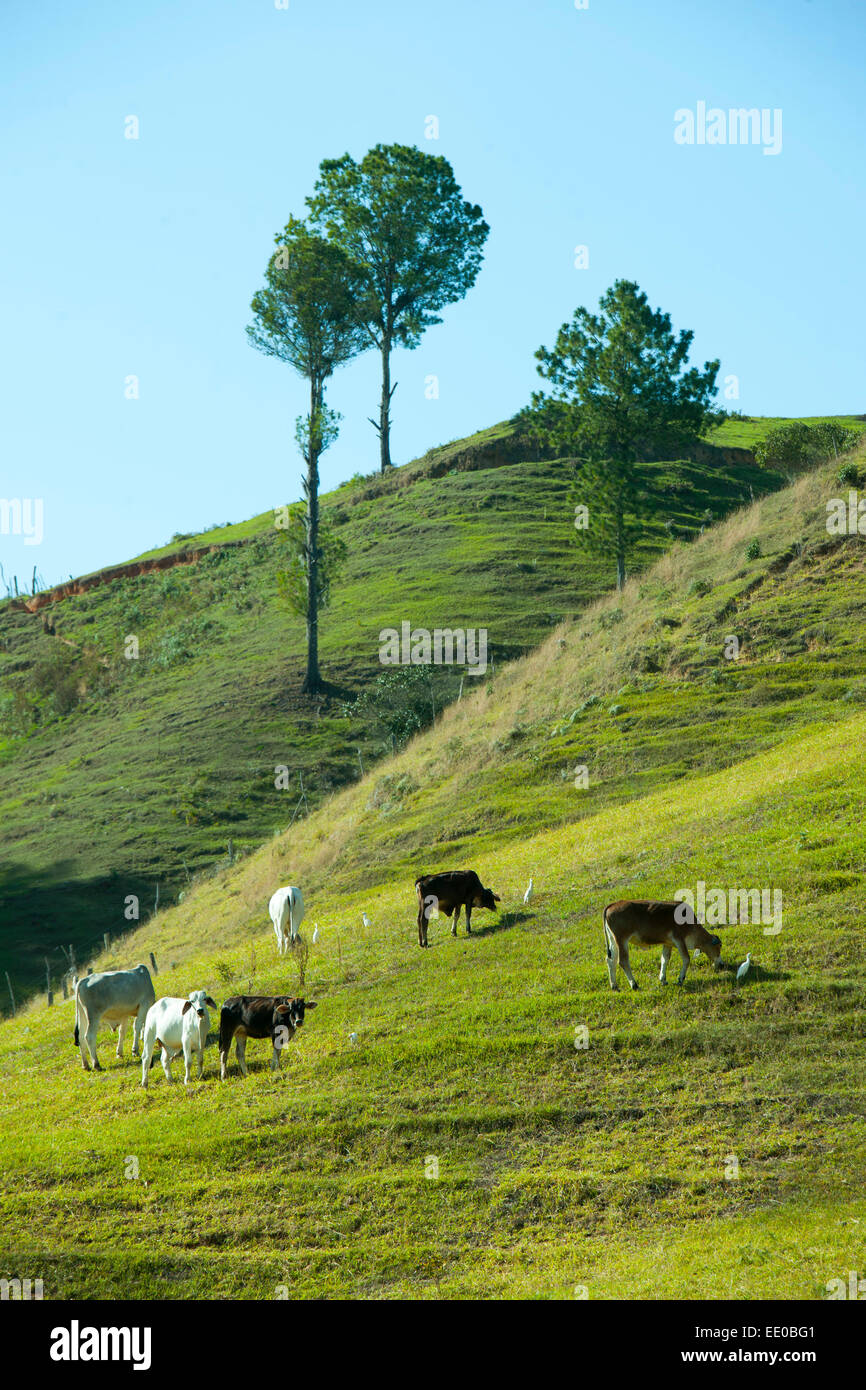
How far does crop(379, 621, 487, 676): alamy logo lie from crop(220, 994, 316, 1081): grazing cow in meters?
38.3

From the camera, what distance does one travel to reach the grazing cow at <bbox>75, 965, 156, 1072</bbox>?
21.4 meters

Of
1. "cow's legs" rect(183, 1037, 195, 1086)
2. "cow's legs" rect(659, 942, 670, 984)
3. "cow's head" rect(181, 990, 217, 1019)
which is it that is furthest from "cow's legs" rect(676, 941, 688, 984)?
"cow's legs" rect(183, 1037, 195, 1086)

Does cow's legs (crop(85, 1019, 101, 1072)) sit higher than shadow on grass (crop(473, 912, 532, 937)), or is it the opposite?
shadow on grass (crop(473, 912, 532, 937))

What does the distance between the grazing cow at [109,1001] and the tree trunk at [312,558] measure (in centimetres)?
3905

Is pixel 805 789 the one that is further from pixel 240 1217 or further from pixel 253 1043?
pixel 240 1217

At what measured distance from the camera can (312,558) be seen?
63.6 metres

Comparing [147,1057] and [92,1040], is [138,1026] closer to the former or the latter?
[92,1040]

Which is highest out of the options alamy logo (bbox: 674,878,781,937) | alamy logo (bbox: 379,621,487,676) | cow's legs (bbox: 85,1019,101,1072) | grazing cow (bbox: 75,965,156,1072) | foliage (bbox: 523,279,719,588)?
foliage (bbox: 523,279,719,588)

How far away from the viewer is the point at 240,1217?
562 inches

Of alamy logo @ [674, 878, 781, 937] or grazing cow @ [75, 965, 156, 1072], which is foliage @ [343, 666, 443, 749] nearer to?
grazing cow @ [75, 965, 156, 1072]

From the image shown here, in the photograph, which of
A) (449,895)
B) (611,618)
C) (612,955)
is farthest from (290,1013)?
(611,618)

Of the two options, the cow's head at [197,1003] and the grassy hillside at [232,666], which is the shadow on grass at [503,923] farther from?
the grassy hillside at [232,666]
